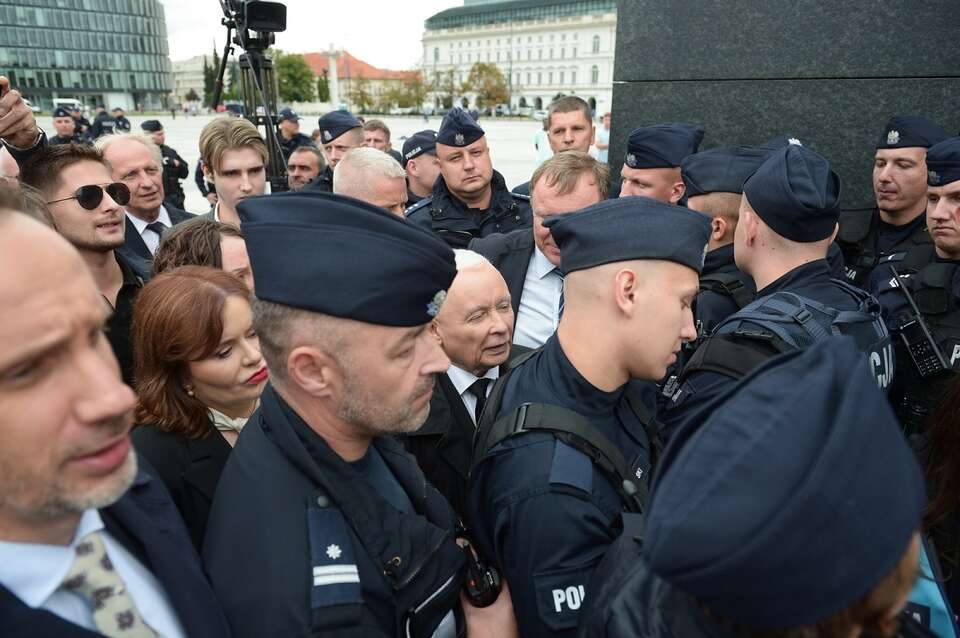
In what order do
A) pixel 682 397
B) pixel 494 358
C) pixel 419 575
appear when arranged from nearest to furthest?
pixel 419 575 → pixel 682 397 → pixel 494 358

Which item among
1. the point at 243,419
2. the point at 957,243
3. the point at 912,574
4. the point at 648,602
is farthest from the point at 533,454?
the point at 957,243

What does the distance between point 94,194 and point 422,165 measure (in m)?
3.35

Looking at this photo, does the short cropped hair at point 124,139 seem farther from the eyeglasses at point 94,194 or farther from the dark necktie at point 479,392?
the dark necktie at point 479,392

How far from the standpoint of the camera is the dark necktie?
8.65ft

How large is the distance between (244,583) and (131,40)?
106508mm

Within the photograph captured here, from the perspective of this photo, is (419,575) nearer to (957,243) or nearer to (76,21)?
(957,243)

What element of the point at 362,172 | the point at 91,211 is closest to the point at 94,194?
the point at 91,211

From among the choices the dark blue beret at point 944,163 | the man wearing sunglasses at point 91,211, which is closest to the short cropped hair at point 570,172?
the dark blue beret at point 944,163

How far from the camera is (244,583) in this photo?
1.34m

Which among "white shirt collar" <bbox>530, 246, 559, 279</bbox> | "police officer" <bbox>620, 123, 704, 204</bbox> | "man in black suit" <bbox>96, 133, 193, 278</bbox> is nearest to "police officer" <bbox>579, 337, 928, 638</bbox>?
"white shirt collar" <bbox>530, 246, 559, 279</bbox>

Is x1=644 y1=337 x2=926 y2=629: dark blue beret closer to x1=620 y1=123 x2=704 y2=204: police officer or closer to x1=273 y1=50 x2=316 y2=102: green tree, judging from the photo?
x1=620 y1=123 x2=704 y2=204: police officer

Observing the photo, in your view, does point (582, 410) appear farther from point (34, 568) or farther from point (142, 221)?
point (142, 221)

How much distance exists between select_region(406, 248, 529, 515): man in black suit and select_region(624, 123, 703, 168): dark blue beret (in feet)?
6.72

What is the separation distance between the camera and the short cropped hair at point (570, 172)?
10.9 feet
